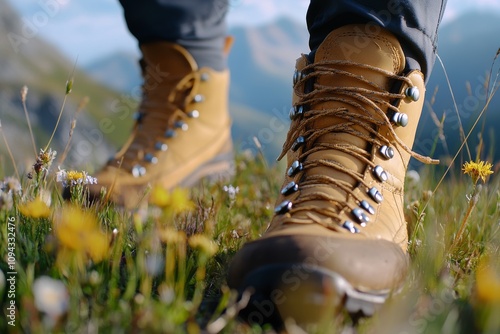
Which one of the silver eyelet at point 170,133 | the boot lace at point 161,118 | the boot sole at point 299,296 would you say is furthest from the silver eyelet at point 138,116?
the boot sole at point 299,296

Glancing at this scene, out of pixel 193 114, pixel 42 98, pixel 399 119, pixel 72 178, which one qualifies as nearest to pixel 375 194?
pixel 399 119

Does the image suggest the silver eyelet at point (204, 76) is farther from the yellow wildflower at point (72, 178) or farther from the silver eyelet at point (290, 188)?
the silver eyelet at point (290, 188)

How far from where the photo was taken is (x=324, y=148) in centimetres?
224

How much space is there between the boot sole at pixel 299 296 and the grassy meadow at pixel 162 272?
0.05 metres

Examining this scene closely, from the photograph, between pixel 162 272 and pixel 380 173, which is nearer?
pixel 162 272

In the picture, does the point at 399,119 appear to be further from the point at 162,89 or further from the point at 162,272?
the point at 162,89

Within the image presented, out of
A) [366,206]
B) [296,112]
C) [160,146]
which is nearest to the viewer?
[366,206]

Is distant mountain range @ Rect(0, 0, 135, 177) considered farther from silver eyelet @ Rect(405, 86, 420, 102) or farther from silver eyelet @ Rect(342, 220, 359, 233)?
silver eyelet @ Rect(342, 220, 359, 233)

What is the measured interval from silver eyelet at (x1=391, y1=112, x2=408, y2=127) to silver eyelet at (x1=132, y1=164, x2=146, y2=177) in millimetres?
1752

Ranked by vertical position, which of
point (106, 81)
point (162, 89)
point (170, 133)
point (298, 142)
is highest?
point (298, 142)

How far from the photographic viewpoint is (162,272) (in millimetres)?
1989

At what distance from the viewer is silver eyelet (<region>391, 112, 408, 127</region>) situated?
2.24 m

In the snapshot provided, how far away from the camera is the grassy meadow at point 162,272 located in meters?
1.38

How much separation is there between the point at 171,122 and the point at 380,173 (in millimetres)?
1820
